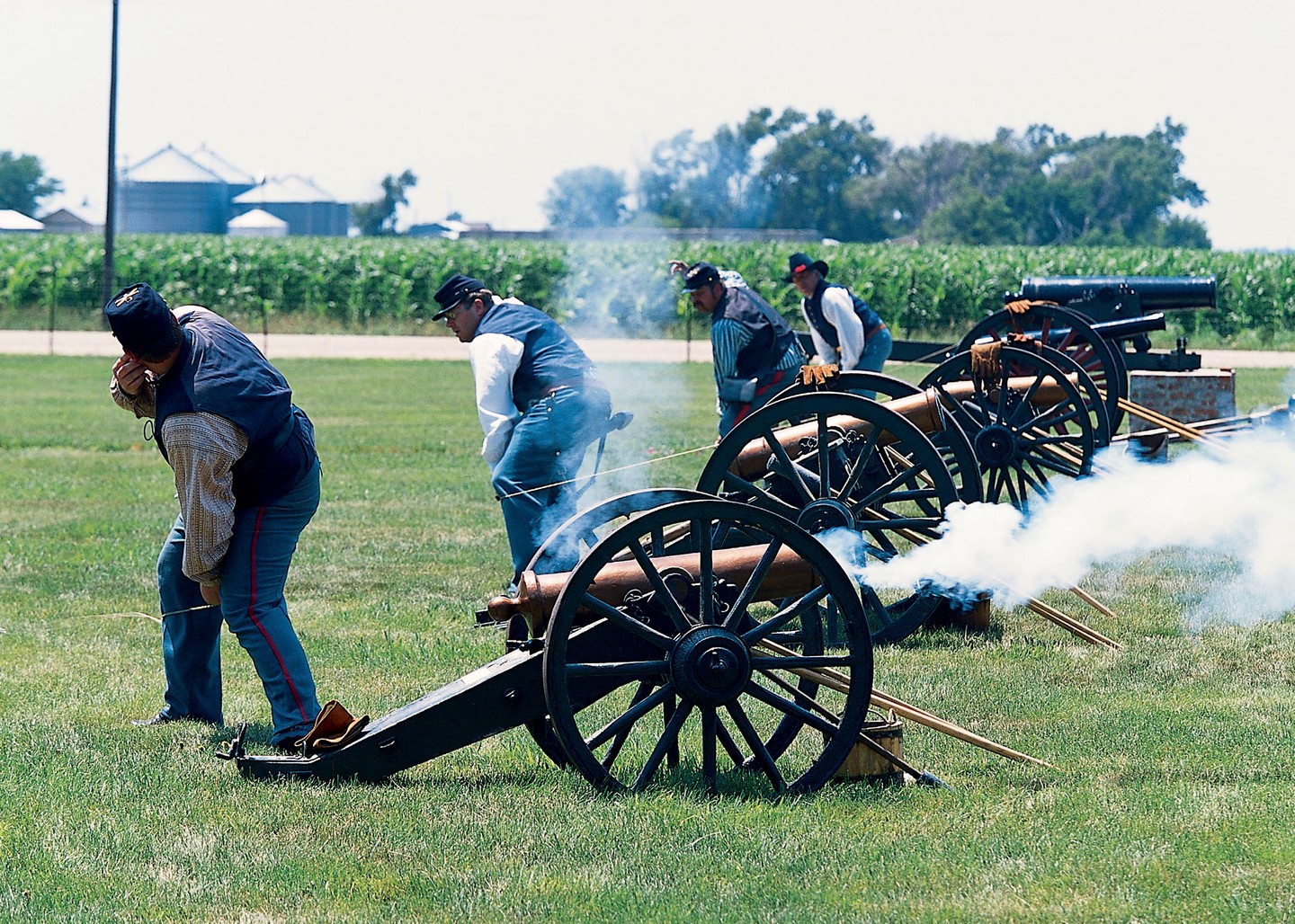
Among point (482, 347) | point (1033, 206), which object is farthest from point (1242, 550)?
point (1033, 206)

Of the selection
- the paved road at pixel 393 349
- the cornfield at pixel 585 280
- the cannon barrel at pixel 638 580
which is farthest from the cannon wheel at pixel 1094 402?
the cornfield at pixel 585 280

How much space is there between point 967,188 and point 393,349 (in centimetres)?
4960

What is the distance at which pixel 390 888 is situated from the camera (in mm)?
4078

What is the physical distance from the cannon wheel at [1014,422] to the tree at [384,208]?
90727 mm

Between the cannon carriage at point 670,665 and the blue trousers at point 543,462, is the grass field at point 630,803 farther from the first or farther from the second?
the blue trousers at point 543,462

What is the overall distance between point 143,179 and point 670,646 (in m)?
96.2

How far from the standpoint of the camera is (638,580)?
481cm

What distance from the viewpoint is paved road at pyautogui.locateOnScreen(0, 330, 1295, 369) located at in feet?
89.7

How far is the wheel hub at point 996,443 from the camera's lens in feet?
26.8

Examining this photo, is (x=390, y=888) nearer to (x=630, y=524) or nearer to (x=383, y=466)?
(x=630, y=524)

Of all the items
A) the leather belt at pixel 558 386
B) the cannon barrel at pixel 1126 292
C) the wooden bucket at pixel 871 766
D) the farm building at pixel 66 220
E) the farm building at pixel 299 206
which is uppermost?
the farm building at pixel 299 206

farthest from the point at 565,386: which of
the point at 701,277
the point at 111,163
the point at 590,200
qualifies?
the point at 111,163

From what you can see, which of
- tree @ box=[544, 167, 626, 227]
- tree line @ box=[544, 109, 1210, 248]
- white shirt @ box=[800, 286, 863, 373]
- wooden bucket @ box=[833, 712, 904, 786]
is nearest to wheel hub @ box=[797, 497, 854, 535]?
wooden bucket @ box=[833, 712, 904, 786]

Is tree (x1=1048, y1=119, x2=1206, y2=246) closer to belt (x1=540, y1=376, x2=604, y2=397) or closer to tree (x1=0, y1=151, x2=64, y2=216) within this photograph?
tree (x1=0, y1=151, x2=64, y2=216)
